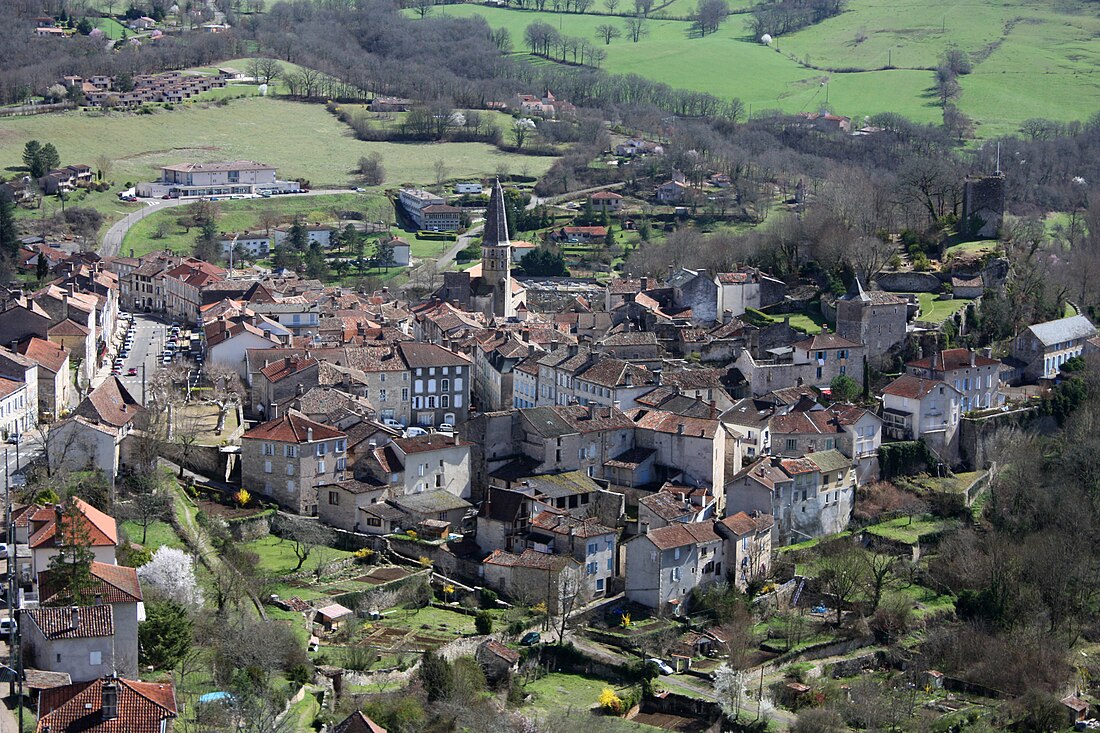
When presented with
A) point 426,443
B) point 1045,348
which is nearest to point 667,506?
point 426,443

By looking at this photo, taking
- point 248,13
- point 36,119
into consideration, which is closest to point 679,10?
point 248,13

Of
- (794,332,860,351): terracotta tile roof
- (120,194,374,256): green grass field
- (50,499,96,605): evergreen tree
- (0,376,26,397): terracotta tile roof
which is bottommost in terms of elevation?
(120,194,374,256): green grass field

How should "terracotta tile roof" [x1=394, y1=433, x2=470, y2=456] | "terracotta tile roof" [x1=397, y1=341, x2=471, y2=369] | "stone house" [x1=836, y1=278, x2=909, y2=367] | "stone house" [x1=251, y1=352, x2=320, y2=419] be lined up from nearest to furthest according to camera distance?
"terracotta tile roof" [x1=394, y1=433, x2=470, y2=456], "stone house" [x1=251, y1=352, x2=320, y2=419], "terracotta tile roof" [x1=397, y1=341, x2=471, y2=369], "stone house" [x1=836, y1=278, x2=909, y2=367]

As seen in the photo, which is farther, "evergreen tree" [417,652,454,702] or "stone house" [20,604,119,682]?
"evergreen tree" [417,652,454,702]

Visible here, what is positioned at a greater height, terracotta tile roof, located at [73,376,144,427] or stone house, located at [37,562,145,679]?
stone house, located at [37,562,145,679]

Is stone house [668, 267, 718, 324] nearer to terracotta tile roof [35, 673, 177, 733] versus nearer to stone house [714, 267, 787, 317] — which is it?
stone house [714, 267, 787, 317]

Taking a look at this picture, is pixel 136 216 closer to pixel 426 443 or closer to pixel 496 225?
pixel 496 225

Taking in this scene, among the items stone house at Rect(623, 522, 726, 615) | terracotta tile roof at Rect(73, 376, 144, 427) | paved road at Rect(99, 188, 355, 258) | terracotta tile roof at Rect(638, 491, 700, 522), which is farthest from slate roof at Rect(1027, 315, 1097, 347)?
paved road at Rect(99, 188, 355, 258)
